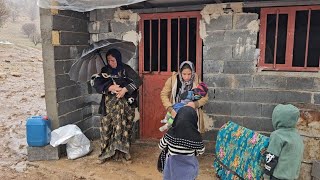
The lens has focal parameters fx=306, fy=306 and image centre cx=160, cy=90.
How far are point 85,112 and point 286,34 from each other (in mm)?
3731

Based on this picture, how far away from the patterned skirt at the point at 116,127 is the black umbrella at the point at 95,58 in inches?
20.9

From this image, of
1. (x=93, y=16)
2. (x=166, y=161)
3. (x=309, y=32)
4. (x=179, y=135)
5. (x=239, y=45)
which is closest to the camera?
(x=179, y=135)

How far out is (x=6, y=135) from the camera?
6047 mm

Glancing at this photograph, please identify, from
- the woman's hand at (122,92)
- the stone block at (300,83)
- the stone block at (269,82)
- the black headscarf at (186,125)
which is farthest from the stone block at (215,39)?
the black headscarf at (186,125)

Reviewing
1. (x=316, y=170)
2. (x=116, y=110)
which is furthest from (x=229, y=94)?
(x=116, y=110)

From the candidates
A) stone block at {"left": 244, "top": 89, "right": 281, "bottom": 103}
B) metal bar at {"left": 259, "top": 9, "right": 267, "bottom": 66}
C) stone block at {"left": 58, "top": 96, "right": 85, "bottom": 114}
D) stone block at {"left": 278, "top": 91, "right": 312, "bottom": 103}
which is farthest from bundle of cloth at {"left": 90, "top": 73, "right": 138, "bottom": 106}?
stone block at {"left": 278, "top": 91, "right": 312, "bottom": 103}

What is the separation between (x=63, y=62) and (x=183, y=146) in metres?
2.93

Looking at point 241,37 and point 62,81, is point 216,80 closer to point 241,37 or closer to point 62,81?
point 241,37

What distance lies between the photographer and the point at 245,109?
4.92m

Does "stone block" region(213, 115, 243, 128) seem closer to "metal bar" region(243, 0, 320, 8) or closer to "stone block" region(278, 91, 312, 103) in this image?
"stone block" region(278, 91, 312, 103)

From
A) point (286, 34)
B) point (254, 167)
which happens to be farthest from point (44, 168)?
point (286, 34)

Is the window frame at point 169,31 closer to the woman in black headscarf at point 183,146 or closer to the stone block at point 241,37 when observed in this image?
the stone block at point 241,37

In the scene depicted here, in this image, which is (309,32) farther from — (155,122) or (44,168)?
(44,168)

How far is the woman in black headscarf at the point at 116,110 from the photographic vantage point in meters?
4.72
